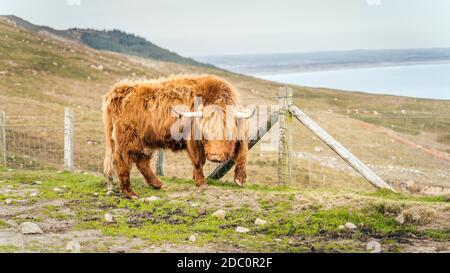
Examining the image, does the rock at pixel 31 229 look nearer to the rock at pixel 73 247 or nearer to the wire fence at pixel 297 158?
the rock at pixel 73 247

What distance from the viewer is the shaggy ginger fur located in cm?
977

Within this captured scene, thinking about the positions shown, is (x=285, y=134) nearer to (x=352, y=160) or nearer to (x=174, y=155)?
(x=352, y=160)

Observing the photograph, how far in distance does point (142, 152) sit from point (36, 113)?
1962cm

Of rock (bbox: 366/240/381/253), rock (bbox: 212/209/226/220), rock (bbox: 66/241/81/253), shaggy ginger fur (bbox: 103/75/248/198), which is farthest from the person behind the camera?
shaggy ginger fur (bbox: 103/75/248/198)

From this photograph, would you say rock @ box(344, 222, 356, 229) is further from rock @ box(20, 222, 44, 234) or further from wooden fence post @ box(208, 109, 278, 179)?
rock @ box(20, 222, 44, 234)

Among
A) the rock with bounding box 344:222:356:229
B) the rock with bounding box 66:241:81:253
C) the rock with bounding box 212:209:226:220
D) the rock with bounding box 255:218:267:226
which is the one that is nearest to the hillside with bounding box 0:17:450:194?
the rock with bounding box 212:209:226:220

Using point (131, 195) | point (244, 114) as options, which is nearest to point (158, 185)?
point (131, 195)

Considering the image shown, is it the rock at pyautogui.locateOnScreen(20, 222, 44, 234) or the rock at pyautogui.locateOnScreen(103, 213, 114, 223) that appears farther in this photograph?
the rock at pyautogui.locateOnScreen(103, 213, 114, 223)

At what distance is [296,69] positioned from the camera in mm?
74312

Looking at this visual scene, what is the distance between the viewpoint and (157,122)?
10062 millimetres

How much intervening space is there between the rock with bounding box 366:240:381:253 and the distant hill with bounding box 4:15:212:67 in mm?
96684

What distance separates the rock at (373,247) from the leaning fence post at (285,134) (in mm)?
4629

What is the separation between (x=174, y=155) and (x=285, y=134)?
11238 millimetres

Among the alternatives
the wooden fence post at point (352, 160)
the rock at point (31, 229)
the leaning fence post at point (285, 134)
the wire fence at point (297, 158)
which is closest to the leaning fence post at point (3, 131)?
the wire fence at point (297, 158)
